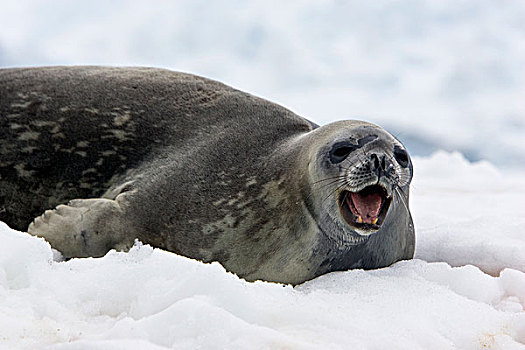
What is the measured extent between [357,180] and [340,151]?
0.27m

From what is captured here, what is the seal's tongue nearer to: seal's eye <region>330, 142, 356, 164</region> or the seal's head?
the seal's head

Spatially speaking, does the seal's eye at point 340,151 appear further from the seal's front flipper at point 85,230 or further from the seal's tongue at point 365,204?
the seal's front flipper at point 85,230

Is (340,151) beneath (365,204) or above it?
above

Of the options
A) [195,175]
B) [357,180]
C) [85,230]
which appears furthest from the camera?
[195,175]

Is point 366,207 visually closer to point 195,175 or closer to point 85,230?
point 195,175

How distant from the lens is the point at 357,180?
9.50 feet

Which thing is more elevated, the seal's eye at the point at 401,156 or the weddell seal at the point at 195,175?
the seal's eye at the point at 401,156

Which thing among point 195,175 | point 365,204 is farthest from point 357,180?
point 195,175

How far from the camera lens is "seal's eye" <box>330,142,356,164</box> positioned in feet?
10.1

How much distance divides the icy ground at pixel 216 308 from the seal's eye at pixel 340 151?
68 centimetres

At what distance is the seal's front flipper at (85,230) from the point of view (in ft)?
10.7

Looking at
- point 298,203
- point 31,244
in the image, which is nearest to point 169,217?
point 298,203

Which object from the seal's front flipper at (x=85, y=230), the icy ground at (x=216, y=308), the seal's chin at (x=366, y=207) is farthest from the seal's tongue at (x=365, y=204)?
the seal's front flipper at (x=85, y=230)

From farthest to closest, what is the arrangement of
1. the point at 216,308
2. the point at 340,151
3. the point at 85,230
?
1. the point at 85,230
2. the point at 340,151
3. the point at 216,308
